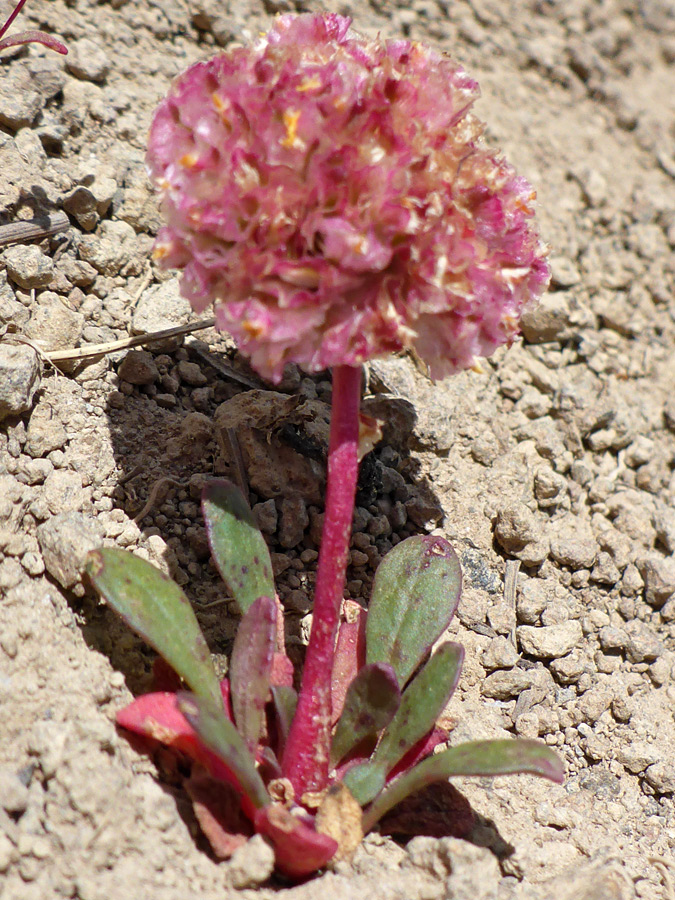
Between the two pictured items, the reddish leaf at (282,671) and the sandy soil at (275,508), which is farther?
the reddish leaf at (282,671)

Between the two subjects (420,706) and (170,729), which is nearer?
(170,729)

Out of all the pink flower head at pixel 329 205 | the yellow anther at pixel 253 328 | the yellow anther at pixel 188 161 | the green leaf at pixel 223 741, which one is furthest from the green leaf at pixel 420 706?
the yellow anther at pixel 188 161

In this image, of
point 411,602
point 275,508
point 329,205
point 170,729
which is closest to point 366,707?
point 411,602

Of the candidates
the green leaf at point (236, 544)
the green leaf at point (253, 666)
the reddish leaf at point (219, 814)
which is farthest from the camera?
the green leaf at point (236, 544)

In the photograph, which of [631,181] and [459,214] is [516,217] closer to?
[459,214]

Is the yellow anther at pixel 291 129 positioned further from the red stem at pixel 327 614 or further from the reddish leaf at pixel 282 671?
the reddish leaf at pixel 282 671

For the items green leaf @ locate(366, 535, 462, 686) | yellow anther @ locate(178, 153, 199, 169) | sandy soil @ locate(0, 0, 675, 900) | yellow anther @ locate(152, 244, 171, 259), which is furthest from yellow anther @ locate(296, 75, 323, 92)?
green leaf @ locate(366, 535, 462, 686)

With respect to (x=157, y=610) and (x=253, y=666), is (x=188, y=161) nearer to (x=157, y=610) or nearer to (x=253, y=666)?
(x=157, y=610)
